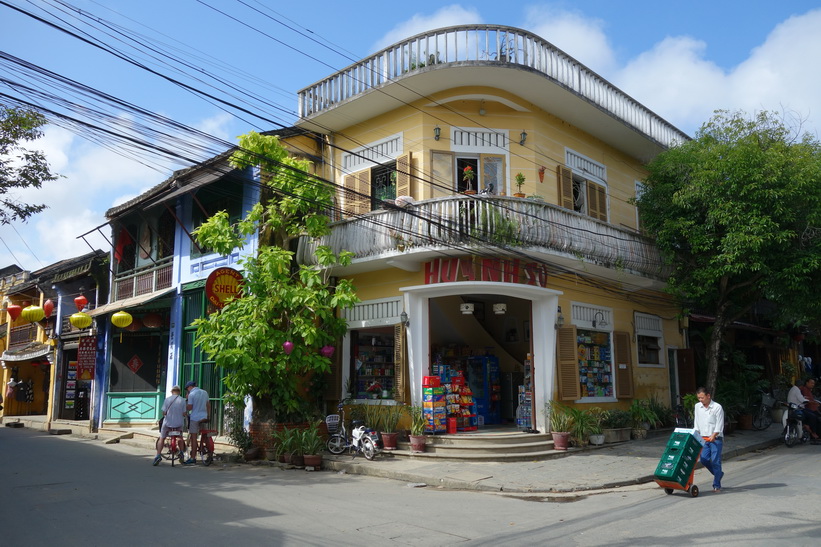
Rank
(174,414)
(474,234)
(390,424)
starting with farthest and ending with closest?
1. (390,424)
2. (174,414)
3. (474,234)

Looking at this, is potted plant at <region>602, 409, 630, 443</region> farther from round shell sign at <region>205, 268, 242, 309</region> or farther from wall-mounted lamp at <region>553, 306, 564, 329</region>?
round shell sign at <region>205, 268, 242, 309</region>

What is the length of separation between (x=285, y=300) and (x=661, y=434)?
34.1 feet

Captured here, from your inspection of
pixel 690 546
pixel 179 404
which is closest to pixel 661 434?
pixel 690 546

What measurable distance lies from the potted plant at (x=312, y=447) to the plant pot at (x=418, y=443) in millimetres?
1947

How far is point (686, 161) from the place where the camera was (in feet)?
50.9

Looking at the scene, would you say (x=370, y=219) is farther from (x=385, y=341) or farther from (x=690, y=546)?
(x=690, y=546)

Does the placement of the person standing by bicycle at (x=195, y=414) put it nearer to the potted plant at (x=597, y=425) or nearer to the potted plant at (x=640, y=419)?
the potted plant at (x=597, y=425)

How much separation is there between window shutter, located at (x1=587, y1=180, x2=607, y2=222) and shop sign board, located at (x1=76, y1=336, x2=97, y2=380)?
16912 millimetres

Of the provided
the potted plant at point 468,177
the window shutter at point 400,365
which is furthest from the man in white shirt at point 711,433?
the potted plant at point 468,177

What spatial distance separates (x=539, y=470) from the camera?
11.6 m

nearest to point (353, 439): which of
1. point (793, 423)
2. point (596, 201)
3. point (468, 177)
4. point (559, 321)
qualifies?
point (559, 321)

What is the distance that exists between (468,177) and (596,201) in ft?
14.5

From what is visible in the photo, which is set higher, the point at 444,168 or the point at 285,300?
the point at 444,168

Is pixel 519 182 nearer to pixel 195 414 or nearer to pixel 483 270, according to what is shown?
pixel 483 270
